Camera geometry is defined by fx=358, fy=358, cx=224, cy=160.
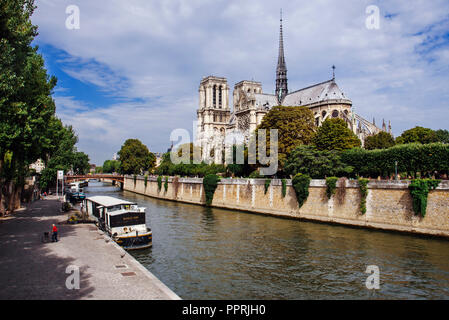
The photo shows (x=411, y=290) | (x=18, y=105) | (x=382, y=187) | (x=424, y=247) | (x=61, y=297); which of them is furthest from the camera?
(x=382, y=187)

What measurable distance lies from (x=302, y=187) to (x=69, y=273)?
81.6ft

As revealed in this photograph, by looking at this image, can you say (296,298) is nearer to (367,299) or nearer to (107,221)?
(367,299)

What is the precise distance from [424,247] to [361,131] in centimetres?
4687

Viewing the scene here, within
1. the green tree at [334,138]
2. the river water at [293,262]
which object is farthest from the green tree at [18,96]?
the green tree at [334,138]

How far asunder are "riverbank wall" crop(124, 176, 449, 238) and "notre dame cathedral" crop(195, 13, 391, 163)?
27177 mm

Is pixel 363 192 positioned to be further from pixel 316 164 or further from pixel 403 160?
pixel 316 164

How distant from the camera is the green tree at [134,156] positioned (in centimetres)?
8656

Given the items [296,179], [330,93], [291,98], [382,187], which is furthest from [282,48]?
[382,187]

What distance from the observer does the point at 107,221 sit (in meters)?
22.1

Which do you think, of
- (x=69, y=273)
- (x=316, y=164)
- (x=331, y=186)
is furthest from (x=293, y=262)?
(x=316, y=164)

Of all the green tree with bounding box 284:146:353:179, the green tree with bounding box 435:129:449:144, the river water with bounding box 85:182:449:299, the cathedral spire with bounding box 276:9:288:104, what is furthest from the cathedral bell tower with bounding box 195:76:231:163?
the river water with bounding box 85:182:449:299

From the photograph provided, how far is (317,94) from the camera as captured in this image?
73.6 metres

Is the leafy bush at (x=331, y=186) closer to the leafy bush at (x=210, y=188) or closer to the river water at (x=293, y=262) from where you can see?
the river water at (x=293, y=262)

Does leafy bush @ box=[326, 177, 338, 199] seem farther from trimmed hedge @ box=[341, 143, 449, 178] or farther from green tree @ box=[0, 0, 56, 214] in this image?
green tree @ box=[0, 0, 56, 214]
